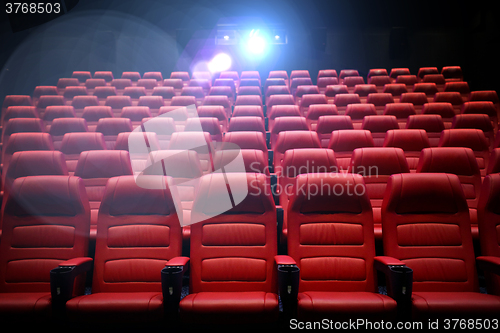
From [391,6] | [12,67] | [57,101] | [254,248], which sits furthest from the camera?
[391,6]

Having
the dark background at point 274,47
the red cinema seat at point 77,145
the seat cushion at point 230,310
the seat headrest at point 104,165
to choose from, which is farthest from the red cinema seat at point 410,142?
the dark background at point 274,47

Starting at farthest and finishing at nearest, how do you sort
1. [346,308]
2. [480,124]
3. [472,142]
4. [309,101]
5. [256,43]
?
[256,43] < [309,101] < [480,124] < [472,142] < [346,308]

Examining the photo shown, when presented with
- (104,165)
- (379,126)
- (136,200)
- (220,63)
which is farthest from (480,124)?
(220,63)

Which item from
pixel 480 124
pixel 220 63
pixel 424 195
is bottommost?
pixel 424 195

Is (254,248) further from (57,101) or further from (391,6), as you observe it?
(391,6)

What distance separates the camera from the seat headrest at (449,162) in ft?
4.86

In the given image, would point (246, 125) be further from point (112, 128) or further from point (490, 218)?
point (490, 218)

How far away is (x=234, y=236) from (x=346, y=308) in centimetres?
47

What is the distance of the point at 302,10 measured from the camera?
5.27 metres

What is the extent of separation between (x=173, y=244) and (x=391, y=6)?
5.87 meters

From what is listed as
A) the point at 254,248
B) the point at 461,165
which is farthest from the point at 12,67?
the point at 461,165

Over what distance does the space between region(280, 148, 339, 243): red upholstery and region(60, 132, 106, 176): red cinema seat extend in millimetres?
1211

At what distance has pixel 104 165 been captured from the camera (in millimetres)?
1534

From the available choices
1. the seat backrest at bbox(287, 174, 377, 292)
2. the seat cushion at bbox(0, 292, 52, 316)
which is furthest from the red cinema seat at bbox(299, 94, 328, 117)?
the seat cushion at bbox(0, 292, 52, 316)
